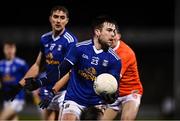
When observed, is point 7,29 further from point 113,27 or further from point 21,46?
point 113,27

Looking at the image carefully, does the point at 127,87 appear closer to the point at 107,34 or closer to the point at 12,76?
the point at 107,34

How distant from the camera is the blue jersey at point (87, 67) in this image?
29.5ft

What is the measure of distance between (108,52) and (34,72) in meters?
1.95

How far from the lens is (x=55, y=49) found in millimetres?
10406

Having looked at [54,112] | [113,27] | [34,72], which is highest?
[113,27]

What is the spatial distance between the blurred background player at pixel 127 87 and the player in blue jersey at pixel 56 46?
72 cm

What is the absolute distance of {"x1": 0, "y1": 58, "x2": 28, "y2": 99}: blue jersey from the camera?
1488 cm

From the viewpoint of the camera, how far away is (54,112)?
10.9 m

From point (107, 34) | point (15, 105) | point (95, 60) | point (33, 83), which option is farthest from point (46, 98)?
point (15, 105)

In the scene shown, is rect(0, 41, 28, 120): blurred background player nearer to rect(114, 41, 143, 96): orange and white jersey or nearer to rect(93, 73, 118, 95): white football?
rect(114, 41, 143, 96): orange and white jersey

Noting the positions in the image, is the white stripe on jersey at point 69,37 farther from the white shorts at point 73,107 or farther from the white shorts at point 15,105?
the white shorts at point 15,105

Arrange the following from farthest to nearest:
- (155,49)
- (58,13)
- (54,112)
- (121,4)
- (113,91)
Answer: (121,4)
(155,49)
(54,112)
(58,13)
(113,91)

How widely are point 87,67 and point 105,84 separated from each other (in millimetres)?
415

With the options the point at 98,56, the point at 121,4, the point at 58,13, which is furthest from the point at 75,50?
the point at 121,4
